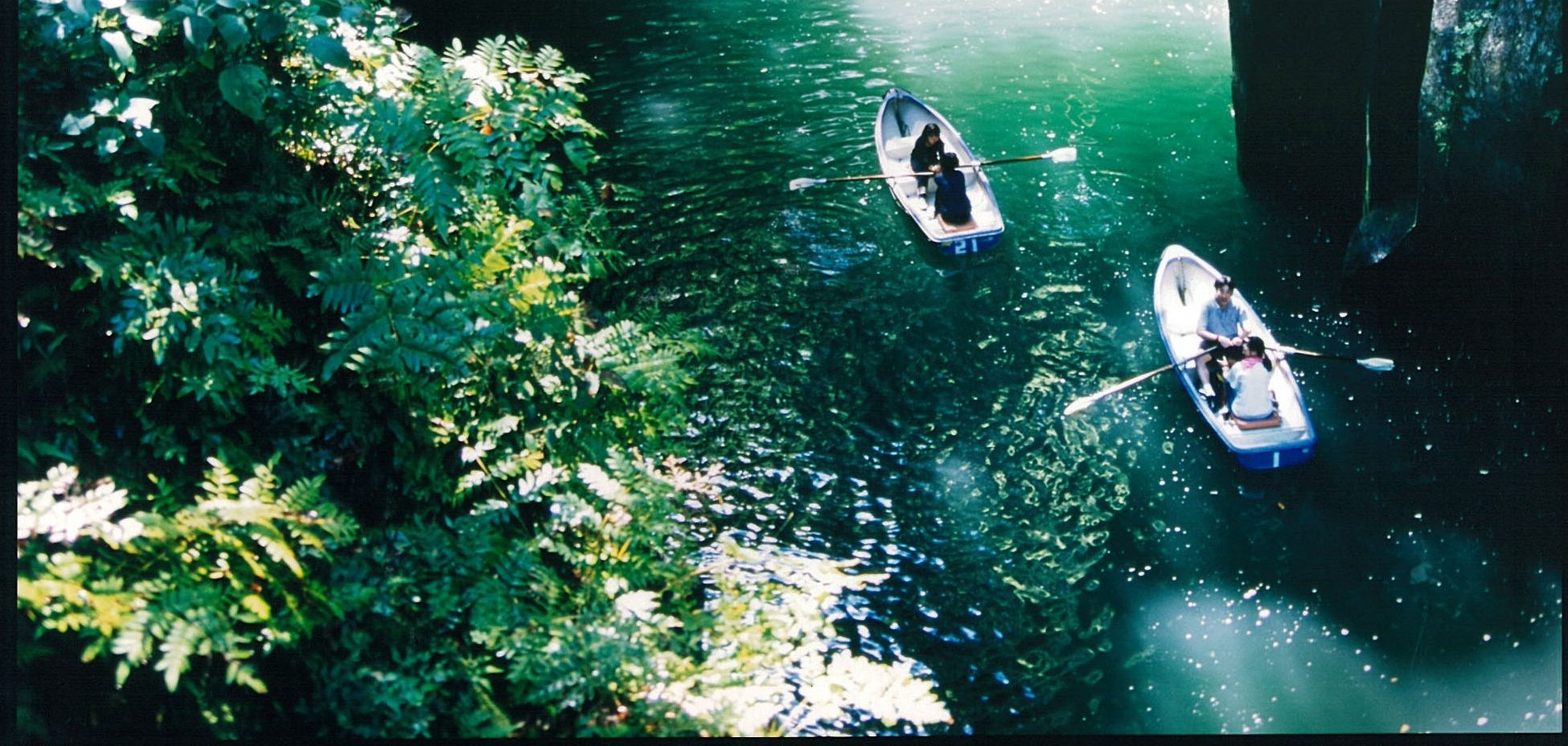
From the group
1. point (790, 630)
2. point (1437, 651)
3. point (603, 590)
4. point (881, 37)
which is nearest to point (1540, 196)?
point (1437, 651)

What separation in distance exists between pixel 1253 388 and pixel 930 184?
15.5ft

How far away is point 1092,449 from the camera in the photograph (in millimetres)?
8312

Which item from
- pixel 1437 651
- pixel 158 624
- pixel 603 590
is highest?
pixel 158 624

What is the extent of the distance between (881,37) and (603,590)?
13896 millimetres

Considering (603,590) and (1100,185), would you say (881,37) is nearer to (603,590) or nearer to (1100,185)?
(1100,185)

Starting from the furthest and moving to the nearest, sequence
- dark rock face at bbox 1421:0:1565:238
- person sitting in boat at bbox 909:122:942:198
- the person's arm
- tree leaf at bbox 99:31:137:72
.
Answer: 1. person sitting in boat at bbox 909:122:942:198
2. the person's arm
3. dark rock face at bbox 1421:0:1565:238
4. tree leaf at bbox 99:31:137:72

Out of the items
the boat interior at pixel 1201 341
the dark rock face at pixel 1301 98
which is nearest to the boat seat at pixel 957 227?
the boat interior at pixel 1201 341

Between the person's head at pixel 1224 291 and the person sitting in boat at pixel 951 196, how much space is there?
2868mm

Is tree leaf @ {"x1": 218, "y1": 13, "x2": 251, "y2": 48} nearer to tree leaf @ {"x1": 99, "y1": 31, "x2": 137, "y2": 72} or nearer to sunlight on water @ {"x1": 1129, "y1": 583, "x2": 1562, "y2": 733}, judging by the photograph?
tree leaf @ {"x1": 99, "y1": 31, "x2": 137, "y2": 72}

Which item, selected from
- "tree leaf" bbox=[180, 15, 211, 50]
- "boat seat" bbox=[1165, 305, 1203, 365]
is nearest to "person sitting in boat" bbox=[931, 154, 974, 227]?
"boat seat" bbox=[1165, 305, 1203, 365]

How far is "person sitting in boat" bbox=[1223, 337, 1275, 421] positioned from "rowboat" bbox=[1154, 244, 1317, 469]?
0.10 m

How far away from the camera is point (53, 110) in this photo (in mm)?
4605

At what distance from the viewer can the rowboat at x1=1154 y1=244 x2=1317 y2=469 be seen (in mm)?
7918

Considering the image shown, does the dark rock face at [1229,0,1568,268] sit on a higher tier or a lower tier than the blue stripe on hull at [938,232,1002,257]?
higher
